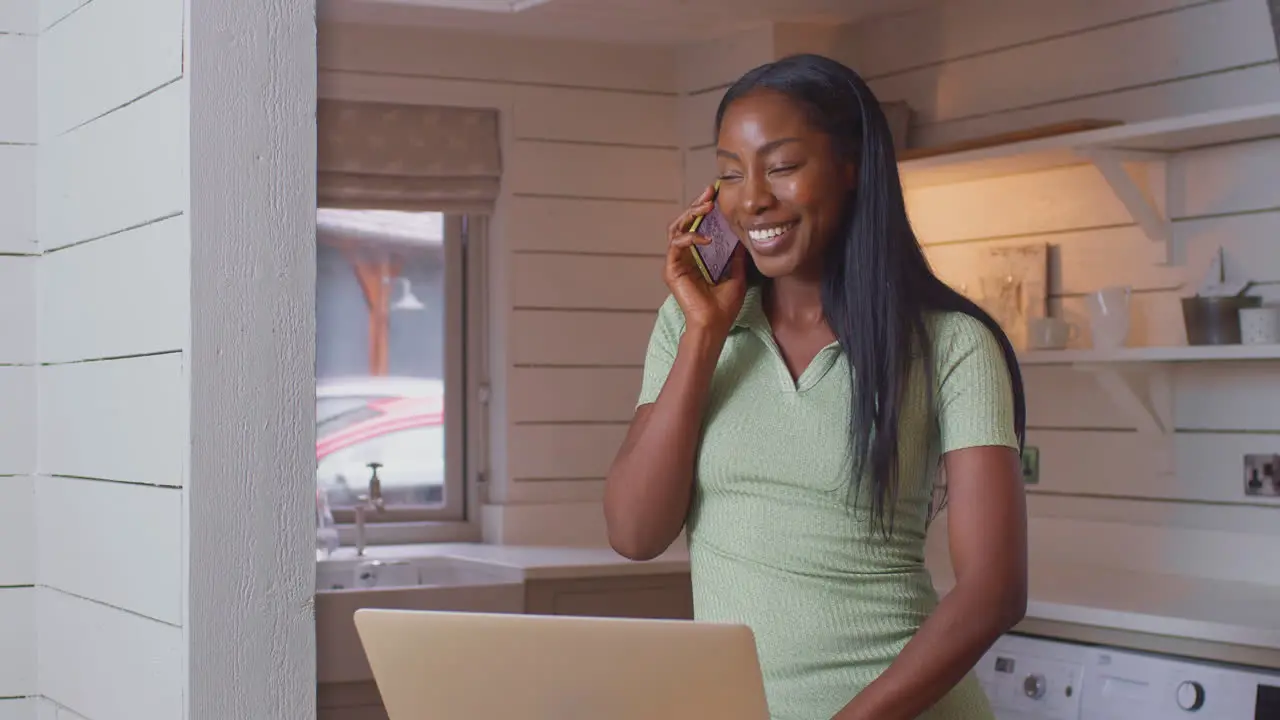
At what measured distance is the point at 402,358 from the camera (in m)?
4.66

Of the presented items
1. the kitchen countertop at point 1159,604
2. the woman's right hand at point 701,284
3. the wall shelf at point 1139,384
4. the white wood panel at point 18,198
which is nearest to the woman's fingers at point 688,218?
the woman's right hand at point 701,284

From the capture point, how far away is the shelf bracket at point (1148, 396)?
3350 mm

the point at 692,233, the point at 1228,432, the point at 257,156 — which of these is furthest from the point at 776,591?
the point at 1228,432

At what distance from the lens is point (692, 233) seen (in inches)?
64.6

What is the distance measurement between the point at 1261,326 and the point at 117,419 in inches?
87.9

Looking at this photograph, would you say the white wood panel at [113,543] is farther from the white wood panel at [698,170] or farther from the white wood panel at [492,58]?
the white wood panel at [698,170]

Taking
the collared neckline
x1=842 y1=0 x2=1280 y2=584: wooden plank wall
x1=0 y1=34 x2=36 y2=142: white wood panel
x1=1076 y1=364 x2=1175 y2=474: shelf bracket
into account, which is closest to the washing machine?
x1=842 y1=0 x2=1280 y2=584: wooden plank wall

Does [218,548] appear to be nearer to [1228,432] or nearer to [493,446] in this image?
[1228,432]

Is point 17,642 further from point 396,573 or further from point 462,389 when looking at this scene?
point 462,389

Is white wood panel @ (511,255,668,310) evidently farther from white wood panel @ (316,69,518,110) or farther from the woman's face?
the woman's face

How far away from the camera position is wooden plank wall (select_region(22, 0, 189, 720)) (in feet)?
5.03

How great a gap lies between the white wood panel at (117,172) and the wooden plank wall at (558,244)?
2.63 metres

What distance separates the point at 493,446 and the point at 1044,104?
6.04ft

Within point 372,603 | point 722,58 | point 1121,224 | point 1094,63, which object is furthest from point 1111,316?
point 372,603
